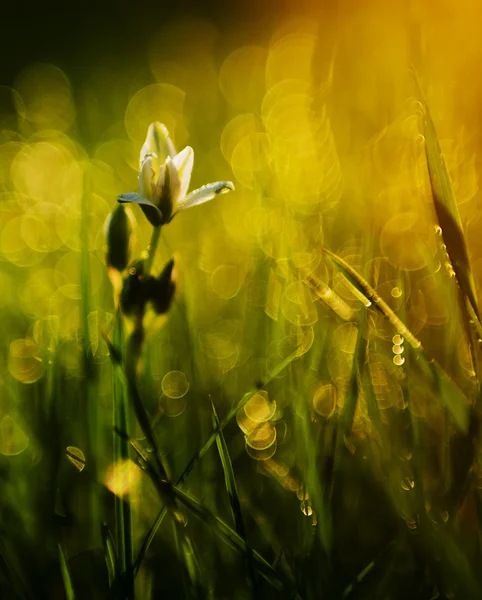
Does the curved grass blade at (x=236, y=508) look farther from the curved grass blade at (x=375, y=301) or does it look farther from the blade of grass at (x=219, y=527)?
the curved grass blade at (x=375, y=301)

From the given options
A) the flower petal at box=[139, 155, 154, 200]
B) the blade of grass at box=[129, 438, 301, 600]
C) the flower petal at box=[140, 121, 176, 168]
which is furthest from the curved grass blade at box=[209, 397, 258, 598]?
the flower petal at box=[140, 121, 176, 168]

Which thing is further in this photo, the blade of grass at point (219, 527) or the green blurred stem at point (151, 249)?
the green blurred stem at point (151, 249)

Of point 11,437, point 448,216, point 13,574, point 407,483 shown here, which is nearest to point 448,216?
point 448,216

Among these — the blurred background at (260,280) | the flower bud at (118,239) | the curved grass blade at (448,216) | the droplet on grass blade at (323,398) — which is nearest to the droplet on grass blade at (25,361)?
the blurred background at (260,280)

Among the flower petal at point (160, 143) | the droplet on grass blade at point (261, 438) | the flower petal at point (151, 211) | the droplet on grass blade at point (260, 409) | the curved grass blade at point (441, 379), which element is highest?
the flower petal at point (160, 143)

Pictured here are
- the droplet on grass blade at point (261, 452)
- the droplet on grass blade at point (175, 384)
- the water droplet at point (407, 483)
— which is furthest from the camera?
the droplet on grass blade at point (175, 384)

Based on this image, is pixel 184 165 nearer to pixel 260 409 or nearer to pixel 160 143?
pixel 160 143

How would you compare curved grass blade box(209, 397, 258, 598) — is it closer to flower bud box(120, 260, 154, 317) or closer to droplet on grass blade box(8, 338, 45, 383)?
flower bud box(120, 260, 154, 317)
